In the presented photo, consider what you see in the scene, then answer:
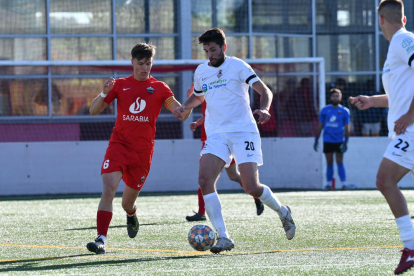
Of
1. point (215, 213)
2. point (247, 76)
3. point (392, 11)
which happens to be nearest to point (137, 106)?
point (247, 76)

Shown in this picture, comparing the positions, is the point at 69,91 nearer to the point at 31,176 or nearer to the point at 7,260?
the point at 31,176

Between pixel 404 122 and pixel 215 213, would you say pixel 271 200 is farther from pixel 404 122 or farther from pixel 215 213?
pixel 404 122

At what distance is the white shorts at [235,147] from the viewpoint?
624 cm

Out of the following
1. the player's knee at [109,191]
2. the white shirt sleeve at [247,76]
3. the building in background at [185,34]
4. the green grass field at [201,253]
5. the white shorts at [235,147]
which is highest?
the building in background at [185,34]

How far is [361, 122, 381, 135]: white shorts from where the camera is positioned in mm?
16578

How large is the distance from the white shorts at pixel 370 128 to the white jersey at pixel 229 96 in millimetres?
10687

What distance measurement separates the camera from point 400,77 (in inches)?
195

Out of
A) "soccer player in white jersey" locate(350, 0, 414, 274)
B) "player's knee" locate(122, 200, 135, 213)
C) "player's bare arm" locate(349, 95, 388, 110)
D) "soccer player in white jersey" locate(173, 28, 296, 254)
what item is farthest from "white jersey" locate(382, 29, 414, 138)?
"player's knee" locate(122, 200, 135, 213)

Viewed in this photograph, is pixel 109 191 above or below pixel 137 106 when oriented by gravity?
below

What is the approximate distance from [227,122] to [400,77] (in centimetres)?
182

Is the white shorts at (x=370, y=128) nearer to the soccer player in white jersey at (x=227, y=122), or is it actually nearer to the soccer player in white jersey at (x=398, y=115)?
the soccer player in white jersey at (x=227, y=122)

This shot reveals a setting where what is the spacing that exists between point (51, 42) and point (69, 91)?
10.6 feet

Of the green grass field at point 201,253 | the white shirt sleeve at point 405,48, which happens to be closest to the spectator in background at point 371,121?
the green grass field at point 201,253

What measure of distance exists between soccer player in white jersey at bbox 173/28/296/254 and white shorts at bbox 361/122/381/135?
10.6 meters
